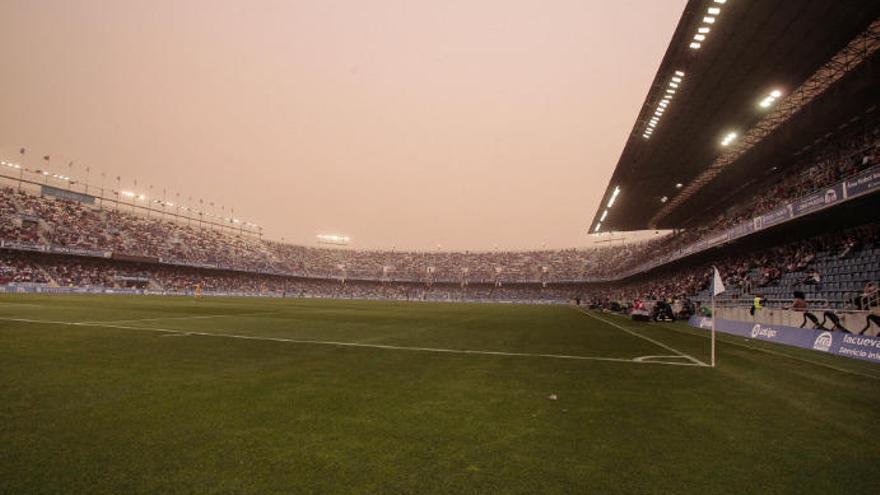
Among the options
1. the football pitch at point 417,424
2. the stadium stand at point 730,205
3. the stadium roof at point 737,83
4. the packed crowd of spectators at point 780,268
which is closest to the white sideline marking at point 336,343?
the football pitch at point 417,424

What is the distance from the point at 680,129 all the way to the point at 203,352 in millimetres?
24375

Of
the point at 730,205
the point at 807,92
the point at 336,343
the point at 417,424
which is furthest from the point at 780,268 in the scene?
the point at 417,424

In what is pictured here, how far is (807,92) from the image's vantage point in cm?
2009

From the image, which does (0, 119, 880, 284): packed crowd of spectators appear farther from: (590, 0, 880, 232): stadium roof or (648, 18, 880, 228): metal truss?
(648, 18, 880, 228): metal truss

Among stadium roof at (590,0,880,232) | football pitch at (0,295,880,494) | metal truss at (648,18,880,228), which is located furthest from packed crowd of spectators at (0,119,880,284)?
football pitch at (0,295,880,494)

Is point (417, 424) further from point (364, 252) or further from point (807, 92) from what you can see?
point (364, 252)

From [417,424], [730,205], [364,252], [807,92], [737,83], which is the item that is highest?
[807,92]

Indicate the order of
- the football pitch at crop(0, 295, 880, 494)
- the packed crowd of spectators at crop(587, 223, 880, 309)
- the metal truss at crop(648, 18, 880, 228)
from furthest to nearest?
1. the packed crowd of spectators at crop(587, 223, 880, 309)
2. the metal truss at crop(648, 18, 880, 228)
3. the football pitch at crop(0, 295, 880, 494)

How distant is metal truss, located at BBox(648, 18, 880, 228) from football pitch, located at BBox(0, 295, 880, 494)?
45.1 feet

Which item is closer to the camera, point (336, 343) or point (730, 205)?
point (336, 343)

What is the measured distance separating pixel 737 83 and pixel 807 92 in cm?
432

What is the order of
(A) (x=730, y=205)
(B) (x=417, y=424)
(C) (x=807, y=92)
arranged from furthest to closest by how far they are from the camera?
1. (A) (x=730, y=205)
2. (C) (x=807, y=92)
3. (B) (x=417, y=424)

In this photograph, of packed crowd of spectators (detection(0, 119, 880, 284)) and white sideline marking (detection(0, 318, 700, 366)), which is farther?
packed crowd of spectators (detection(0, 119, 880, 284))

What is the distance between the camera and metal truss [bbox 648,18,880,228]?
1625 cm
